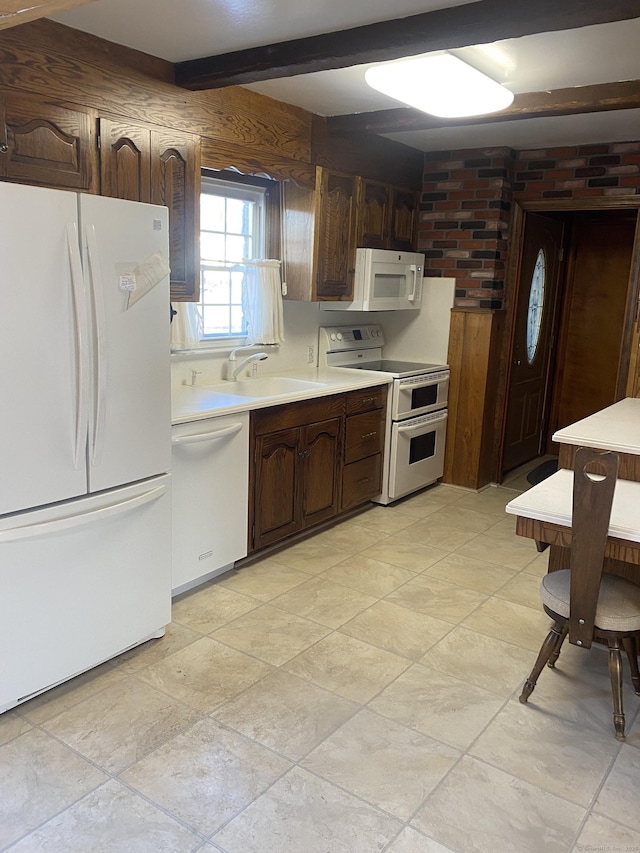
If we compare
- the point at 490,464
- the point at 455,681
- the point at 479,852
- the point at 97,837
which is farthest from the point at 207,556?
the point at 490,464

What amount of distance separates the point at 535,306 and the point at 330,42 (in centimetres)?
347

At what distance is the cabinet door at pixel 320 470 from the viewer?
3840 millimetres

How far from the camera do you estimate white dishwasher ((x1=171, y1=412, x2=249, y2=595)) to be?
9.99ft

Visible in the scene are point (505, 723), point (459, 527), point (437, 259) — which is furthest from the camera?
point (437, 259)

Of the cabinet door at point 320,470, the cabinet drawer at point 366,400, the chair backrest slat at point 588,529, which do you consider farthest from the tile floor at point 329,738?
the cabinet drawer at point 366,400

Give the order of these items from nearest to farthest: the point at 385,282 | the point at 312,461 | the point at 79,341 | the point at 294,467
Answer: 1. the point at 79,341
2. the point at 294,467
3. the point at 312,461
4. the point at 385,282

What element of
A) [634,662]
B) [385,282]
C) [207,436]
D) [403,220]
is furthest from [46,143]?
[634,662]

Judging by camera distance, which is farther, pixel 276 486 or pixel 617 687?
pixel 276 486

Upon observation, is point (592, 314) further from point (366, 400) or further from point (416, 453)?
point (366, 400)

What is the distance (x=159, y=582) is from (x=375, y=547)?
1.52 m

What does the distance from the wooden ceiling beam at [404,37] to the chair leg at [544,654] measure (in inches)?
78.7

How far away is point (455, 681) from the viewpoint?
8.62 feet

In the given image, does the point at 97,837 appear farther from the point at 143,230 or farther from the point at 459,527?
the point at 459,527

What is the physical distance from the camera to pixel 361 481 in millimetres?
4352
